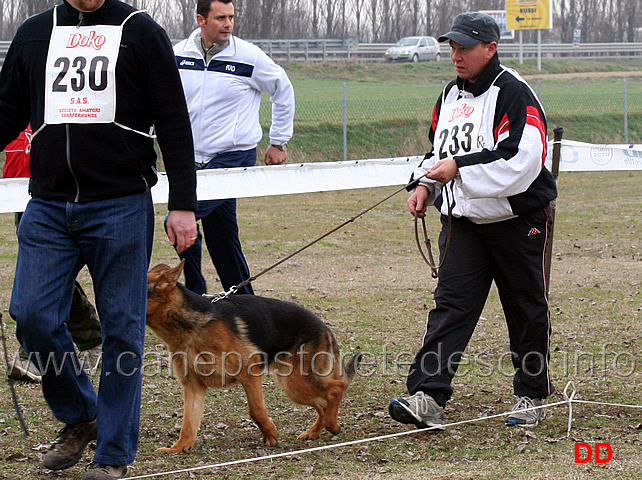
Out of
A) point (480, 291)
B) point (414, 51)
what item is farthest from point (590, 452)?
point (414, 51)

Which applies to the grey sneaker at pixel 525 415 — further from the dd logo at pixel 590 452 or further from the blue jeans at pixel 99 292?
the blue jeans at pixel 99 292

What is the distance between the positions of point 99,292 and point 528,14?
40.7 metres

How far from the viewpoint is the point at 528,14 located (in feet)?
137

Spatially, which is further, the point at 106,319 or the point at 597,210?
the point at 597,210

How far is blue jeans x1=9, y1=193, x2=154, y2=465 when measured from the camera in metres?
3.73

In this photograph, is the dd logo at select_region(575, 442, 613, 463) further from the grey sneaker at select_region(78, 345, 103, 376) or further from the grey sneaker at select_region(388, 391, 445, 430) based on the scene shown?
the grey sneaker at select_region(78, 345, 103, 376)

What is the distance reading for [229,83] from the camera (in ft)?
21.3

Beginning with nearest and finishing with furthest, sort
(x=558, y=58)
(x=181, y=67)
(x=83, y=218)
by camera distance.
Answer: (x=83, y=218) < (x=181, y=67) < (x=558, y=58)

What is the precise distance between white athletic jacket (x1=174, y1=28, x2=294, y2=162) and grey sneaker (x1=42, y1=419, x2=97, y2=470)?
2677 mm

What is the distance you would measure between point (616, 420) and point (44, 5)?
39.3 m

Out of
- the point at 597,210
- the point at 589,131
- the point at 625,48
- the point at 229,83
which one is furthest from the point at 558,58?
the point at 229,83

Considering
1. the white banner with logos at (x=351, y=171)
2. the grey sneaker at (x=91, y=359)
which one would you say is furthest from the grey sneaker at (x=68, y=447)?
the white banner with logos at (x=351, y=171)

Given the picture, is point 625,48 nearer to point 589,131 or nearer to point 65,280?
point 589,131

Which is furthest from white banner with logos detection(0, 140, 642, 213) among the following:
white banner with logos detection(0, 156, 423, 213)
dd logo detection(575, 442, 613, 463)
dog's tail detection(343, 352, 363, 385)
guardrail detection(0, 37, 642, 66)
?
guardrail detection(0, 37, 642, 66)
